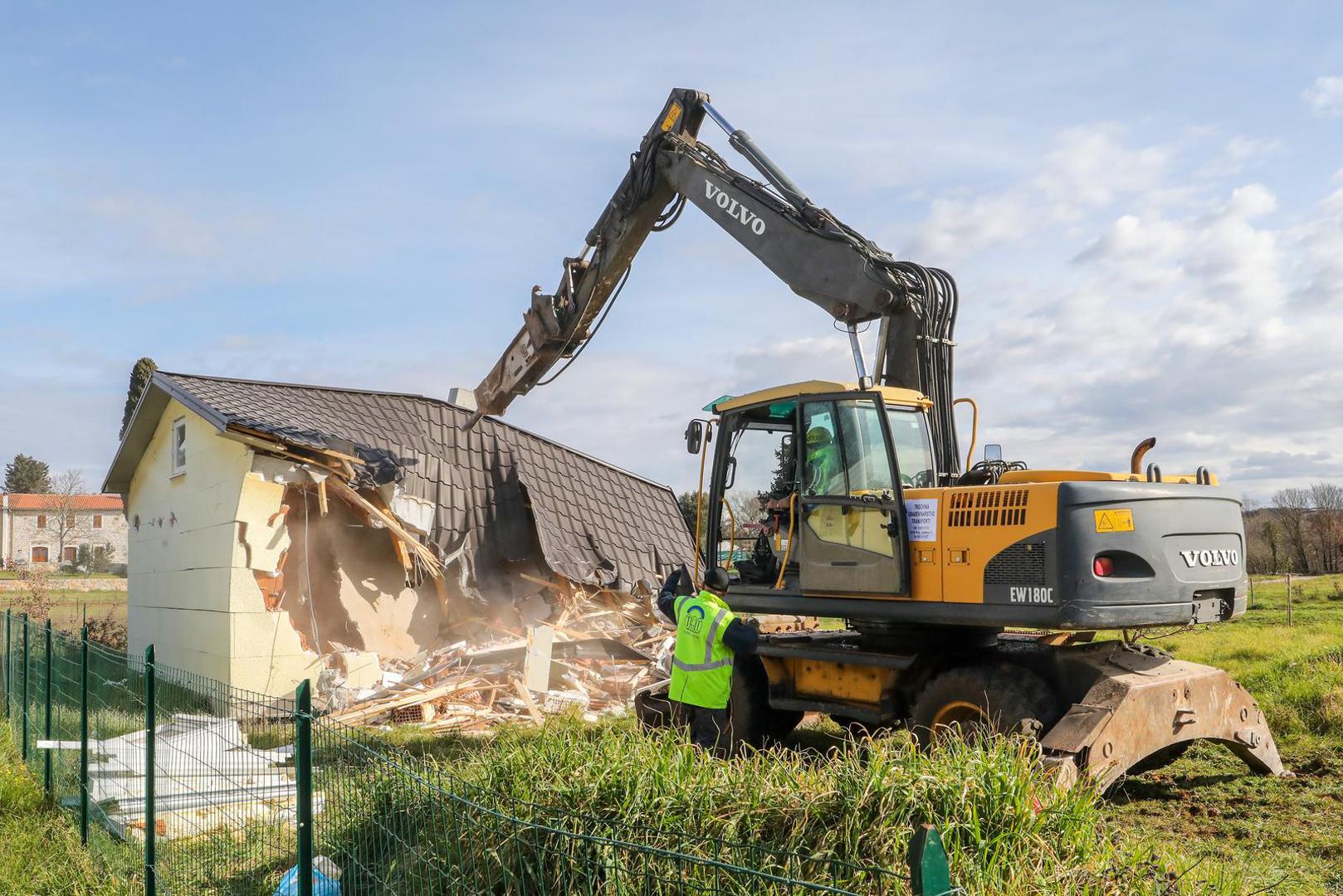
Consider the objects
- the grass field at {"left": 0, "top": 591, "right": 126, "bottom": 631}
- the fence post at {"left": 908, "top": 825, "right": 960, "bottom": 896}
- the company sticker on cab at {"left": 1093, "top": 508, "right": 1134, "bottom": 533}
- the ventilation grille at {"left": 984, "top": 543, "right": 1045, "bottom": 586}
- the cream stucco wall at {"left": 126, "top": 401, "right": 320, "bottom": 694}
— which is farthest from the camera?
the grass field at {"left": 0, "top": 591, "right": 126, "bottom": 631}

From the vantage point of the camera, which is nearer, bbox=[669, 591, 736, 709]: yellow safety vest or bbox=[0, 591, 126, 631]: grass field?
bbox=[669, 591, 736, 709]: yellow safety vest

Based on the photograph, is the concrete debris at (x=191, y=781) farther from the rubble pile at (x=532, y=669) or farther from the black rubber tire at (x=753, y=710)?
the rubble pile at (x=532, y=669)

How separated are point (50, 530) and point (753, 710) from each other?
268ft

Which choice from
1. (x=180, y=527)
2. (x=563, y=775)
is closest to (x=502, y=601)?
(x=180, y=527)

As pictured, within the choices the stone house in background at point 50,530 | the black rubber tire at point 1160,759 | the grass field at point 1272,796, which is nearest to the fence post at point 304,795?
the grass field at point 1272,796

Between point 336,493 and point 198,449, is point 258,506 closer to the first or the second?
point 336,493

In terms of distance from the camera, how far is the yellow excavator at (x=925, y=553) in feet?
24.5

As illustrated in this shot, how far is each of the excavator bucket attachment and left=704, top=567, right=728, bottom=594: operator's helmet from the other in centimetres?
261

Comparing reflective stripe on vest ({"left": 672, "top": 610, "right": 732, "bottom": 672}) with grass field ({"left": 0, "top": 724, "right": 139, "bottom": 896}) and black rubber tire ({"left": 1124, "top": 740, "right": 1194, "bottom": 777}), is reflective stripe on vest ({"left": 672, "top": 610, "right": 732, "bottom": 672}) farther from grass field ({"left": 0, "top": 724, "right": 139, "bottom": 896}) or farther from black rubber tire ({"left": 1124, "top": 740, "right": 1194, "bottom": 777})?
grass field ({"left": 0, "top": 724, "right": 139, "bottom": 896})

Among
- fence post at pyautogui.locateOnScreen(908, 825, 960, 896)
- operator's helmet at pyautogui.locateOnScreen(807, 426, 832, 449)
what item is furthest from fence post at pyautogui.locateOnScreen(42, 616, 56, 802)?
fence post at pyautogui.locateOnScreen(908, 825, 960, 896)

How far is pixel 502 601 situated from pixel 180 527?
16.3ft

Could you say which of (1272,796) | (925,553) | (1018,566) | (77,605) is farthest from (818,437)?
(77,605)

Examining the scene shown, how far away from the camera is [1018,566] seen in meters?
7.62

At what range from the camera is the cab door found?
330 inches
